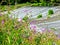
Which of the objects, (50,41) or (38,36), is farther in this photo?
(38,36)

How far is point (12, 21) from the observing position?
14.4 ft

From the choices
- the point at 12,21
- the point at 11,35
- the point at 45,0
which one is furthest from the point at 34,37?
the point at 45,0

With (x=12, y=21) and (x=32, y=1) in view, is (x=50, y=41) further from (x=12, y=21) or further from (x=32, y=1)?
(x=32, y=1)

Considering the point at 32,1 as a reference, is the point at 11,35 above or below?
above

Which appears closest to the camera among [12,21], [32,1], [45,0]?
[12,21]

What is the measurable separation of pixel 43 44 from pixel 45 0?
15.4 meters

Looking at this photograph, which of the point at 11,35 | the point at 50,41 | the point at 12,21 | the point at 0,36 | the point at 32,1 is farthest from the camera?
the point at 32,1

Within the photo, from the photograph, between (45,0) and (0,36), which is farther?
(45,0)

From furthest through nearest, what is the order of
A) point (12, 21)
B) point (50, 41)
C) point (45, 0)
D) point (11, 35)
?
point (45, 0)
point (12, 21)
point (11, 35)
point (50, 41)

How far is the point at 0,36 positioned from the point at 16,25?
314mm

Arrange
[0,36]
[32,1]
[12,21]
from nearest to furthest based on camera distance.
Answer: [0,36] → [12,21] → [32,1]

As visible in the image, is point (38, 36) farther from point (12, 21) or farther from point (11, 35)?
point (12, 21)

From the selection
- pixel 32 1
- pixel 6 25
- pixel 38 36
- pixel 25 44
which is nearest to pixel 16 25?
pixel 6 25

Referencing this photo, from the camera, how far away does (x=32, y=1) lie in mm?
20000
